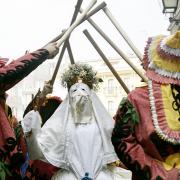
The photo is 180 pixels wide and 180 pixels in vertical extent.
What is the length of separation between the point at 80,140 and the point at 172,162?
1772mm

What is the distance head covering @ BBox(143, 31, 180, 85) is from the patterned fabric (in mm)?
227

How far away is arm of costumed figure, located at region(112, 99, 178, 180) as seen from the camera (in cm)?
308

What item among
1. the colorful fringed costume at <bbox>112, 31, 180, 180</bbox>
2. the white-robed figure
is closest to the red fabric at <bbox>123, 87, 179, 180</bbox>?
the colorful fringed costume at <bbox>112, 31, 180, 180</bbox>

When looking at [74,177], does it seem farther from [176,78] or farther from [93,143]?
[176,78]

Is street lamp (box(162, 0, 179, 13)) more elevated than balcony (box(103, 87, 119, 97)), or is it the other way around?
street lamp (box(162, 0, 179, 13))

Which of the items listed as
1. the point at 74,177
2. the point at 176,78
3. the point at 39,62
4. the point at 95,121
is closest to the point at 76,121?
the point at 95,121

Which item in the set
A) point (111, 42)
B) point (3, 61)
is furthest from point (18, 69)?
point (111, 42)

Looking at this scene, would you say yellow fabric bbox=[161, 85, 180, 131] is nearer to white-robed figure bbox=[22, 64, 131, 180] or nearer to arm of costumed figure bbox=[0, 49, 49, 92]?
arm of costumed figure bbox=[0, 49, 49, 92]

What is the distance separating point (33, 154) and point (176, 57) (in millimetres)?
1532

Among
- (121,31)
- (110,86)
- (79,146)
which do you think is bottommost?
(110,86)

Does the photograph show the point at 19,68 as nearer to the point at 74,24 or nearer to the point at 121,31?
the point at 74,24

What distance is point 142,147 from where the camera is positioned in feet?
10.4

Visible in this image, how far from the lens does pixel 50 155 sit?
15.3 feet

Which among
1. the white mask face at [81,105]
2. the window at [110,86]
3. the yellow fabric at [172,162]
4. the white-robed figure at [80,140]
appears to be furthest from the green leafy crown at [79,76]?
the window at [110,86]
